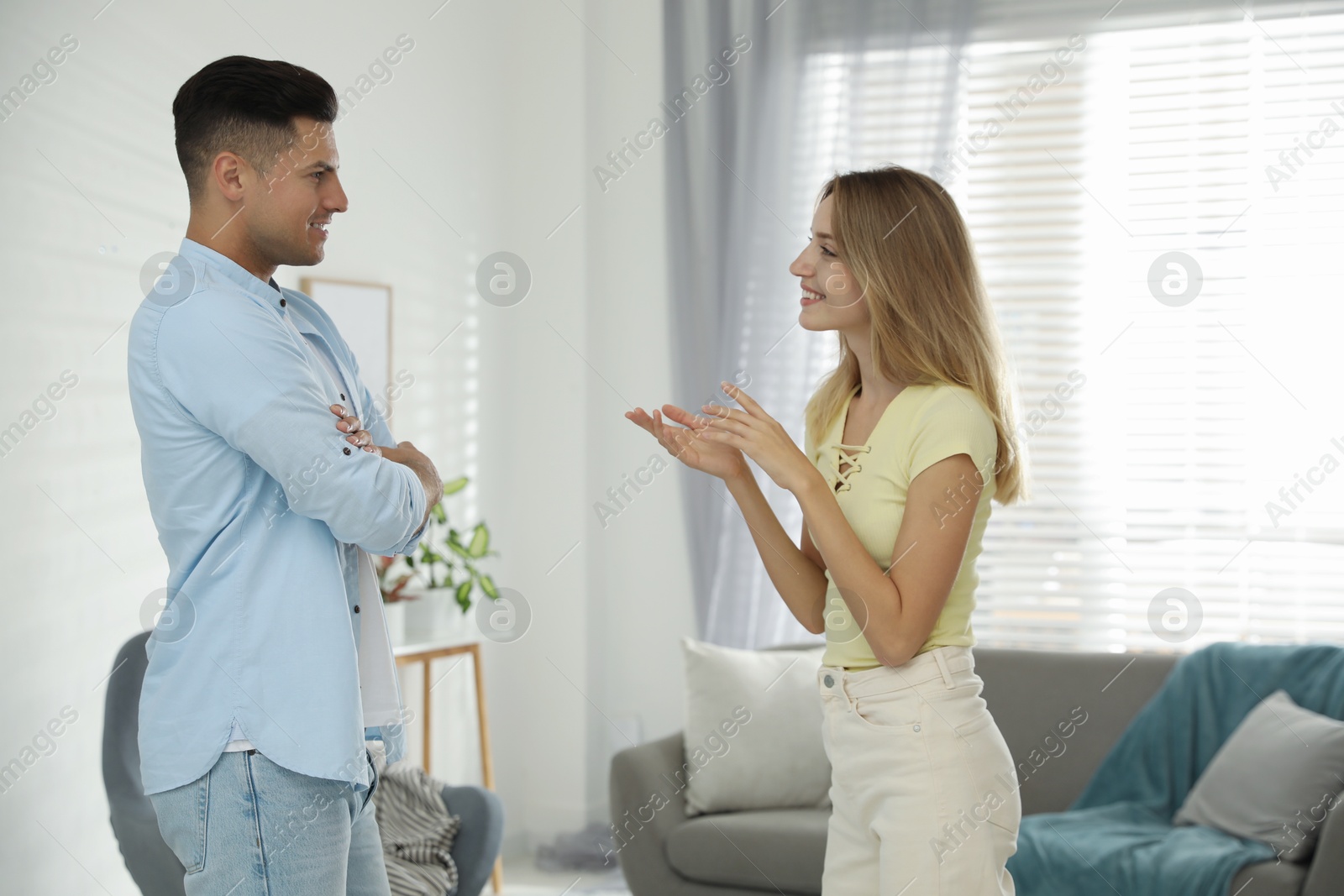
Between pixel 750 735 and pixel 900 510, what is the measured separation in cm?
168

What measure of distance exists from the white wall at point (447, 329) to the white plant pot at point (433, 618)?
49cm

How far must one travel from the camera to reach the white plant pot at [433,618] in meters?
3.44

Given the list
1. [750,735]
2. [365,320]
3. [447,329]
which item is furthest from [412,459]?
[447,329]

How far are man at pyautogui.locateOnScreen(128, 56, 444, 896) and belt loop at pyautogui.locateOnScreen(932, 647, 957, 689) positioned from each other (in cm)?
69

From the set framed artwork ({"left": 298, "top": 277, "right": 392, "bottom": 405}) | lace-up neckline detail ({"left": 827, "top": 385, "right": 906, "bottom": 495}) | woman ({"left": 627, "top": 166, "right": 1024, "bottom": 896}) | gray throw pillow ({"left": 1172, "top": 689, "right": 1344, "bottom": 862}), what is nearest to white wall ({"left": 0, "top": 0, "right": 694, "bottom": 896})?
framed artwork ({"left": 298, "top": 277, "right": 392, "bottom": 405})

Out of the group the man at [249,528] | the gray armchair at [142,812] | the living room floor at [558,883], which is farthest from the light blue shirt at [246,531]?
the living room floor at [558,883]

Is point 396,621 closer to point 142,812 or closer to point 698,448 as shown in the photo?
point 142,812

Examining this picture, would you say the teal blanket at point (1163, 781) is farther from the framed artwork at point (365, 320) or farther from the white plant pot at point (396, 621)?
the framed artwork at point (365, 320)

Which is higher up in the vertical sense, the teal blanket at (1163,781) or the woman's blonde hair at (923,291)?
the woman's blonde hair at (923,291)

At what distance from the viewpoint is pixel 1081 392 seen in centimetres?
379

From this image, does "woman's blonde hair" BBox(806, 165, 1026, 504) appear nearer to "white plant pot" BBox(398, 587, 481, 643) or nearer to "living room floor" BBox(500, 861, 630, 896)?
"white plant pot" BBox(398, 587, 481, 643)

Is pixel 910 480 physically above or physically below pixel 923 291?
below

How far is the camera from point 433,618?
11.4 feet

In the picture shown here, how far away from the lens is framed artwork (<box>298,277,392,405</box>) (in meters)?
3.42
